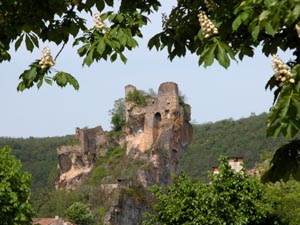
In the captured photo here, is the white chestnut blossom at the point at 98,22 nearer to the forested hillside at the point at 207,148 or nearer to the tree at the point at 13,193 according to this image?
the tree at the point at 13,193

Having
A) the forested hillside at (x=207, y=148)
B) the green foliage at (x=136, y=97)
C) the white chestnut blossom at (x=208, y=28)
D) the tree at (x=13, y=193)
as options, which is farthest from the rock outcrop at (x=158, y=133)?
the white chestnut blossom at (x=208, y=28)

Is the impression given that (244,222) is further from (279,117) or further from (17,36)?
(279,117)

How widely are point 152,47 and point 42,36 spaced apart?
1061mm

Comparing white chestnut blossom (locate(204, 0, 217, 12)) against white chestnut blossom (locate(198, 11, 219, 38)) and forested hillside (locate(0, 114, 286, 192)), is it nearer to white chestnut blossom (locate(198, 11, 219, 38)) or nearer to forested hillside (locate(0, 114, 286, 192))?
white chestnut blossom (locate(198, 11, 219, 38))

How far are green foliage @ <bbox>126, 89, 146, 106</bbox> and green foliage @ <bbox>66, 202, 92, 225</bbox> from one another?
13531mm

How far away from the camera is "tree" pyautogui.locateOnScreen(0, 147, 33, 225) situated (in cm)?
1961

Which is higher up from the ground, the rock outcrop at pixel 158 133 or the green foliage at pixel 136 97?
the green foliage at pixel 136 97

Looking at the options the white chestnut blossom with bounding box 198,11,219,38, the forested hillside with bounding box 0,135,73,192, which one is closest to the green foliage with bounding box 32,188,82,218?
the forested hillside with bounding box 0,135,73,192

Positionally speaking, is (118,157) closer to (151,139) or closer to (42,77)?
(151,139)

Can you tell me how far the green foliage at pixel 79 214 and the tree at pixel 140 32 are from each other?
65887mm

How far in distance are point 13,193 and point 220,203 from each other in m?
6.28

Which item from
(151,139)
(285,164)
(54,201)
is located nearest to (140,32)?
(285,164)

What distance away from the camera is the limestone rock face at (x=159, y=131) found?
75.7m

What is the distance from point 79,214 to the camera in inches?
2827
